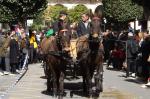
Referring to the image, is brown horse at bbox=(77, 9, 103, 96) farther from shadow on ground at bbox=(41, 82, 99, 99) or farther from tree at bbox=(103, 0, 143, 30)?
tree at bbox=(103, 0, 143, 30)

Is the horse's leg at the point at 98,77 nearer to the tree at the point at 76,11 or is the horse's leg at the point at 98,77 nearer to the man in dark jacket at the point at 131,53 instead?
the man in dark jacket at the point at 131,53

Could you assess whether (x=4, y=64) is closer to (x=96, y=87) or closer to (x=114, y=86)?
(x=114, y=86)

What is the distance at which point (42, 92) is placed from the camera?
19578mm

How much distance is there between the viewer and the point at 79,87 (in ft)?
68.0

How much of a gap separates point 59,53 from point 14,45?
32.6 feet

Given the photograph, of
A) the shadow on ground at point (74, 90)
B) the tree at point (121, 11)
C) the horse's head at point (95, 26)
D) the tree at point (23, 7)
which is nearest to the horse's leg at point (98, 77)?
the shadow on ground at point (74, 90)

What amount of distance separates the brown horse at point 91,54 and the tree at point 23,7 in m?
25.5

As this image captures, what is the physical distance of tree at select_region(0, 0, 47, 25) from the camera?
43219mm

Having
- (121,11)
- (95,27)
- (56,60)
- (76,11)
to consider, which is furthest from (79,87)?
(76,11)

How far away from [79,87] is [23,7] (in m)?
23.3

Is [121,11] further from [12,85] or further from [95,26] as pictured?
[95,26]

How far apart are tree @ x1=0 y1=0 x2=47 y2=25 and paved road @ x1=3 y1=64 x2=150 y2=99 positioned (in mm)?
17703

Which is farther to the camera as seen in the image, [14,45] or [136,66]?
[14,45]

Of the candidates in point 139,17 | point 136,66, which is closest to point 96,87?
point 136,66
